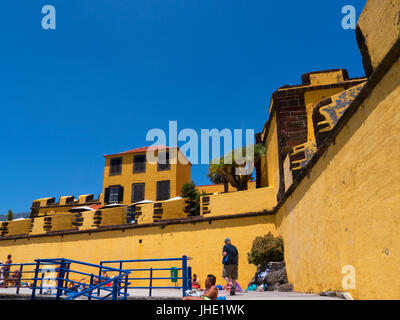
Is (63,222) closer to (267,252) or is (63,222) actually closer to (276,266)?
(267,252)

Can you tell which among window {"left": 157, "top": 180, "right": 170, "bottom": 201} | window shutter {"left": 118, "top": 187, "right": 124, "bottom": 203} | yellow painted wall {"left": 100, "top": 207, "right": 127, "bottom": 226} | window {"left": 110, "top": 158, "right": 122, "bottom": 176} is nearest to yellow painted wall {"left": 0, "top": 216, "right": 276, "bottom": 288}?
yellow painted wall {"left": 100, "top": 207, "right": 127, "bottom": 226}

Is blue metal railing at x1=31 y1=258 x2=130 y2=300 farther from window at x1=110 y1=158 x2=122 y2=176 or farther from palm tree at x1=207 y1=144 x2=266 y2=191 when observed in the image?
window at x1=110 y1=158 x2=122 y2=176

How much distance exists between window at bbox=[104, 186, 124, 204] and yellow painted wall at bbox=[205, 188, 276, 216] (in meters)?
18.1

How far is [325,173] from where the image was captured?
6977 mm

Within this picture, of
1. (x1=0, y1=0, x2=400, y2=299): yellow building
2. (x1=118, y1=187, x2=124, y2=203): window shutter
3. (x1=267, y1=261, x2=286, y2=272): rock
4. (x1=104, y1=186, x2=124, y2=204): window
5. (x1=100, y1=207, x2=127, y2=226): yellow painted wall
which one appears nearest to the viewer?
(x1=0, y1=0, x2=400, y2=299): yellow building

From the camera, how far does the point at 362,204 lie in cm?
514

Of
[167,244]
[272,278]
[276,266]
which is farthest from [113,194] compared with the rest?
[272,278]

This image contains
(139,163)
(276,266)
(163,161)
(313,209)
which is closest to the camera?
(313,209)

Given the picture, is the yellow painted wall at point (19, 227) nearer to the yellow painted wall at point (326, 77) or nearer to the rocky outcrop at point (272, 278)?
the rocky outcrop at point (272, 278)

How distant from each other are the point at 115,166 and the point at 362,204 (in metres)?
29.2

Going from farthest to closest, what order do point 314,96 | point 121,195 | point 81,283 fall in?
point 121,195, point 314,96, point 81,283

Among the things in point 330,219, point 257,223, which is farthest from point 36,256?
point 330,219

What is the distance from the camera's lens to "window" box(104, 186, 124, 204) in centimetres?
3080

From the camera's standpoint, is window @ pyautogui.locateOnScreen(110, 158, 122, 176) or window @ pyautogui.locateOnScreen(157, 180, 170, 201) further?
window @ pyautogui.locateOnScreen(110, 158, 122, 176)
